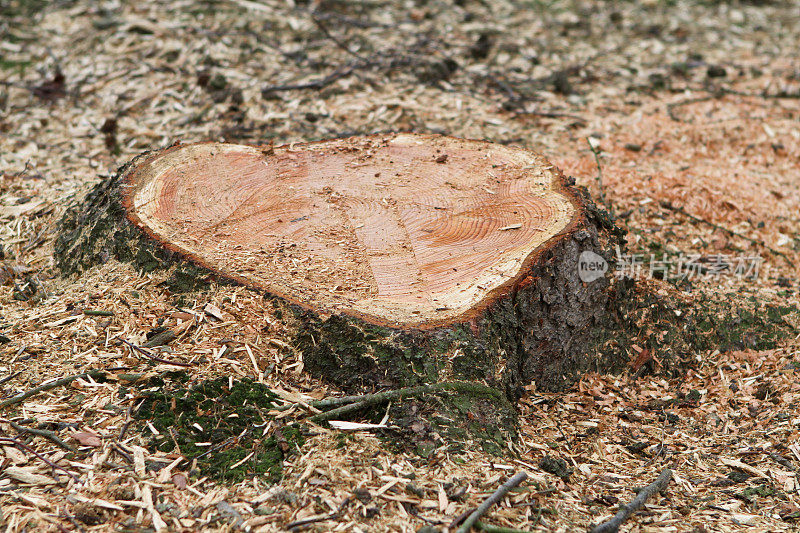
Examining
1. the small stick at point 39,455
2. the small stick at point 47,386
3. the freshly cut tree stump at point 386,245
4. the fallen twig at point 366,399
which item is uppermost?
the freshly cut tree stump at point 386,245

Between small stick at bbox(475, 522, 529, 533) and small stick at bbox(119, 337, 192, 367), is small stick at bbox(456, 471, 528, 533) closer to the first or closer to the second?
small stick at bbox(475, 522, 529, 533)

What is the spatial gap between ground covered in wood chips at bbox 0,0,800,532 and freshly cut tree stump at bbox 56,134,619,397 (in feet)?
0.58

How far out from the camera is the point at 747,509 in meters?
2.67

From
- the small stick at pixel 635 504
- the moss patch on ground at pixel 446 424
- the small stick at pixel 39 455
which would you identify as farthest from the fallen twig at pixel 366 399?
the small stick at pixel 39 455

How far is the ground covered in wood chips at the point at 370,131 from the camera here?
2.38m

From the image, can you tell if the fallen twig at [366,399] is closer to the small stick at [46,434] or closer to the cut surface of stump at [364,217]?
the cut surface of stump at [364,217]

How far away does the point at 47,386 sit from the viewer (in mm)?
2635

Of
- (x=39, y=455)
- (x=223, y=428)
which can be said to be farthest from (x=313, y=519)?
(x=39, y=455)

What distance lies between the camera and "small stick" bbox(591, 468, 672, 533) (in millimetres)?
2355

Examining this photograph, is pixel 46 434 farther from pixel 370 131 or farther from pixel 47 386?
pixel 370 131

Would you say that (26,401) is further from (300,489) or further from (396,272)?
(396,272)

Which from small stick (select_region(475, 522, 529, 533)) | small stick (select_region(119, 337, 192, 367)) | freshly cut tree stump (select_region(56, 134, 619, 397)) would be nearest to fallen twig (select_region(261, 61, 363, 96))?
freshly cut tree stump (select_region(56, 134, 619, 397))

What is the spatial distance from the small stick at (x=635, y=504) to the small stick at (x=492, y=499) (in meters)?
0.28

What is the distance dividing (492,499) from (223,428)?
3.17ft
